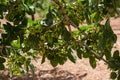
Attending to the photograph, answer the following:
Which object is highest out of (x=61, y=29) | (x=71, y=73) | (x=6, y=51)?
(x=61, y=29)

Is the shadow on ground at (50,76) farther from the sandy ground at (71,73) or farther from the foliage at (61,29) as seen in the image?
the foliage at (61,29)

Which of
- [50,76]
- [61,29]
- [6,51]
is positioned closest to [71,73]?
[50,76]

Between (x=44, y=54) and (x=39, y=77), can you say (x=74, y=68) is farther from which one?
(x=44, y=54)

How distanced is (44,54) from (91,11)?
29 centimetres

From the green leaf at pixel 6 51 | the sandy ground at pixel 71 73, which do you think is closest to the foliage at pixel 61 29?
the green leaf at pixel 6 51

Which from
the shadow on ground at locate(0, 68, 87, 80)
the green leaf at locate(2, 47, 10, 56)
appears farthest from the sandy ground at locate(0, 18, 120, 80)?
the green leaf at locate(2, 47, 10, 56)

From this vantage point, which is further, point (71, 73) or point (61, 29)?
point (71, 73)

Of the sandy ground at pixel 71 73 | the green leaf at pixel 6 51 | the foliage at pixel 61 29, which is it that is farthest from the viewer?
the sandy ground at pixel 71 73

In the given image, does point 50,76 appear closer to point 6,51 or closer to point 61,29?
point 6,51

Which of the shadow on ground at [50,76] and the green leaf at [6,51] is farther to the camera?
the shadow on ground at [50,76]

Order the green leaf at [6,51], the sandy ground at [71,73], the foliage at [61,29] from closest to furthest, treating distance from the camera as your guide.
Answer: the foliage at [61,29] < the green leaf at [6,51] < the sandy ground at [71,73]

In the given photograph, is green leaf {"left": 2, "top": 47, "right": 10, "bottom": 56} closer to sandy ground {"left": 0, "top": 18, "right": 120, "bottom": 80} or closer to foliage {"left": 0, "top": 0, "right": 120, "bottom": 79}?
foliage {"left": 0, "top": 0, "right": 120, "bottom": 79}

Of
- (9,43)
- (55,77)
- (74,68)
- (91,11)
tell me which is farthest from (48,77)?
(91,11)

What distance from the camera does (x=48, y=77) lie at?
11.9 ft
